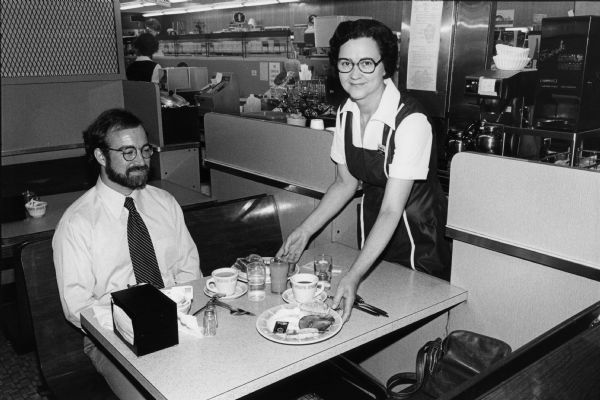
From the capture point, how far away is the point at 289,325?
71.4 inches

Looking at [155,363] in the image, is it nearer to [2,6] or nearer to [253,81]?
[2,6]

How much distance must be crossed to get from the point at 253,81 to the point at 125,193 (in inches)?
324

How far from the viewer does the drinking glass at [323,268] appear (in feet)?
7.23

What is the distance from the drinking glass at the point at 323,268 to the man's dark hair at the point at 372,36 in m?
0.78

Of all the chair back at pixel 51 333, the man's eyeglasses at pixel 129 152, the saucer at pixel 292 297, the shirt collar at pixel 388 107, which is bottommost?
the chair back at pixel 51 333

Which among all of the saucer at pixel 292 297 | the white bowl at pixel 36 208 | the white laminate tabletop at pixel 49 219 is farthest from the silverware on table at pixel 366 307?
the white bowl at pixel 36 208

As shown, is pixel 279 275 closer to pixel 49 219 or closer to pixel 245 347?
pixel 245 347

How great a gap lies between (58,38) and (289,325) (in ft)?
10.4

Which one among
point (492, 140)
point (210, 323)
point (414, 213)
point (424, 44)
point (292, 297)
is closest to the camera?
point (210, 323)

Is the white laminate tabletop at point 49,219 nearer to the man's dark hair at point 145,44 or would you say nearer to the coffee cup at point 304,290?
the coffee cup at point 304,290

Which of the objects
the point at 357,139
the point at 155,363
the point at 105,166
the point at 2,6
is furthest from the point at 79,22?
the point at 155,363

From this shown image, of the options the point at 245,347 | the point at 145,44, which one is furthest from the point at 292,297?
the point at 145,44

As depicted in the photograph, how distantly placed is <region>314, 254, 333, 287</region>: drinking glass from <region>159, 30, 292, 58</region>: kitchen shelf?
27.2ft

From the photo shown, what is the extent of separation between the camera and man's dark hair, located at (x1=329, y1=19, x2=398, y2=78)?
2150mm
